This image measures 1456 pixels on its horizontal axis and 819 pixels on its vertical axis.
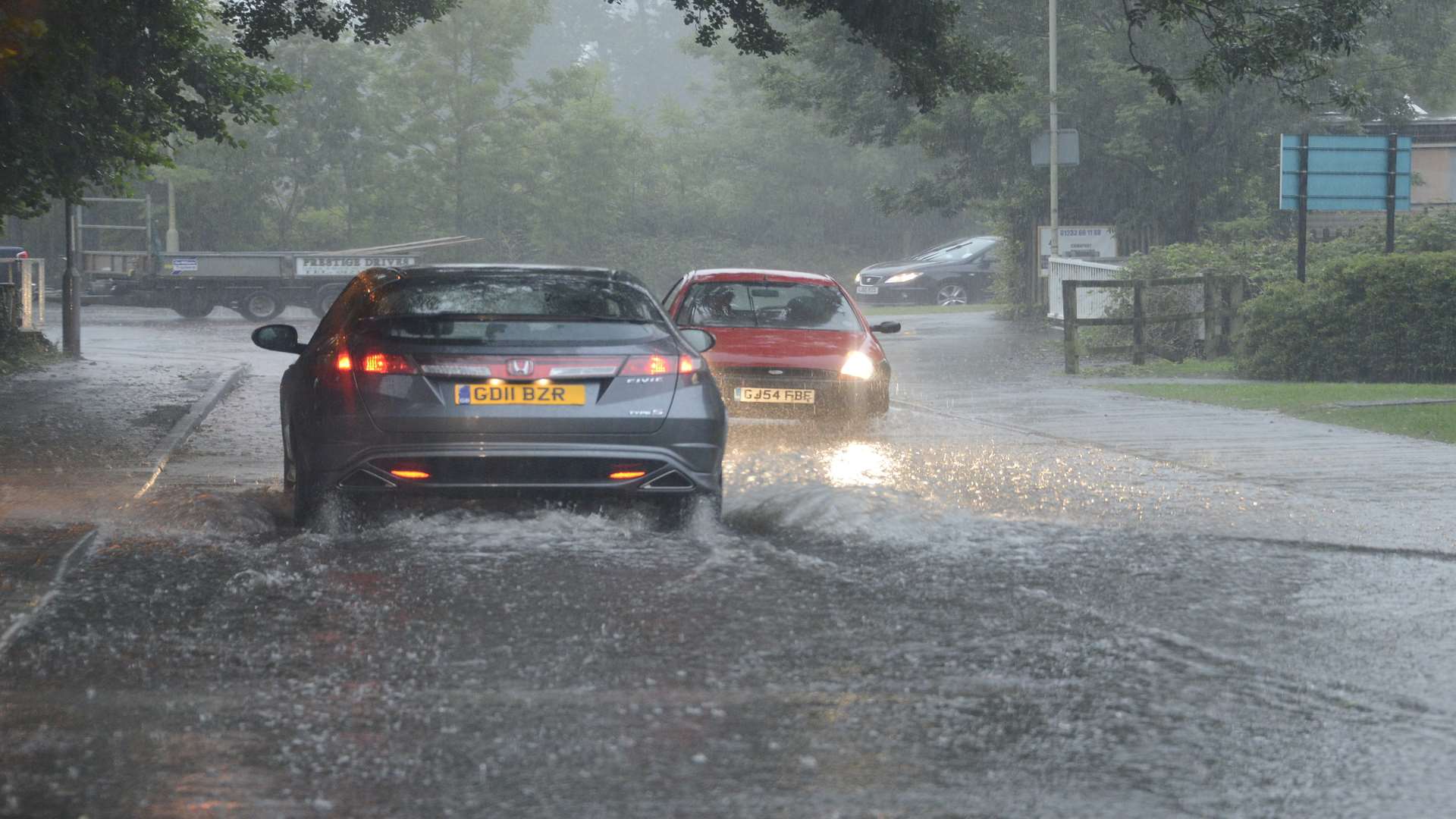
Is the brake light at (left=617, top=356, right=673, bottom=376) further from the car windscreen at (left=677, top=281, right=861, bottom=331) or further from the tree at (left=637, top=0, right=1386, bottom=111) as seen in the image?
the tree at (left=637, top=0, right=1386, bottom=111)

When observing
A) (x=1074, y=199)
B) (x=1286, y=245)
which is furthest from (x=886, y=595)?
(x=1074, y=199)

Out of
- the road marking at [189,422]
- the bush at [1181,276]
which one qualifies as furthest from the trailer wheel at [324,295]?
the bush at [1181,276]

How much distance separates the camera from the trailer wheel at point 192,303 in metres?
38.7

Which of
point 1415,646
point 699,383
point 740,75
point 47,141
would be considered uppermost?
point 740,75

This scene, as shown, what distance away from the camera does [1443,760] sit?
504 centimetres

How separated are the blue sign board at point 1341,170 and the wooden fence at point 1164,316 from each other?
1.52 m

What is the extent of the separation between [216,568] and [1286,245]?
76.7 ft

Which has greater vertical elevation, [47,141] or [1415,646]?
[47,141]

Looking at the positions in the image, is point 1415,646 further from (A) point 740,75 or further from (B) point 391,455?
(A) point 740,75

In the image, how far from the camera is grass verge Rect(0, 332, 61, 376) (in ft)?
71.8

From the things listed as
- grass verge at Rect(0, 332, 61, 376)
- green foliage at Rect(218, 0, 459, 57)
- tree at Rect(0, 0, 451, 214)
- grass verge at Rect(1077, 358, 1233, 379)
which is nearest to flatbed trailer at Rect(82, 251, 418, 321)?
grass verge at Rect(0, 332, 61, 376)

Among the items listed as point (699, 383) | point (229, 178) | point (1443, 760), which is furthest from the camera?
point (229, 178)

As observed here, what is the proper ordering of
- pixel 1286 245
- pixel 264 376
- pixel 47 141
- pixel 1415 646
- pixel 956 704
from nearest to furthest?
pixel 956 704 → pixel 1415 646 → pixel 47 141 → pixel 264 376 → pixel 1286 245

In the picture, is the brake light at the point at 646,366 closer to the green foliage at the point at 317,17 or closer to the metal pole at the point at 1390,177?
the green foliage at the point at 317,17
